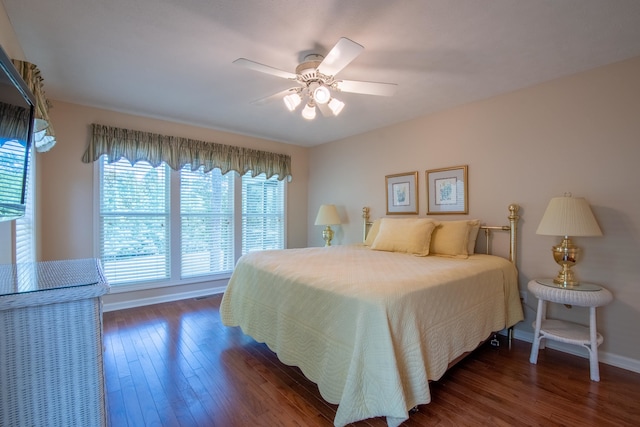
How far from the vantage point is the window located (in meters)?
3.55

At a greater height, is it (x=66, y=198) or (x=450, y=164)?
(x=450, y=164)

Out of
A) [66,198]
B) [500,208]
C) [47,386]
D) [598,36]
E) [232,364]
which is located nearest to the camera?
[47,386]

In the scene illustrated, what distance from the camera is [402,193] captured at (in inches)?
150

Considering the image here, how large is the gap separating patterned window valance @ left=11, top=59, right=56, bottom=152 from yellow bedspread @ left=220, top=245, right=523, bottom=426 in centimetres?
180

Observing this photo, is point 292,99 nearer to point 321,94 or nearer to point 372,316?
point 321,94

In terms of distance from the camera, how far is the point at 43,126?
6.81 ft

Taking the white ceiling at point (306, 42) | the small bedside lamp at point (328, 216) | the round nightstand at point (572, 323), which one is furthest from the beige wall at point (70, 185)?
the round nightstand at point (572, 323)

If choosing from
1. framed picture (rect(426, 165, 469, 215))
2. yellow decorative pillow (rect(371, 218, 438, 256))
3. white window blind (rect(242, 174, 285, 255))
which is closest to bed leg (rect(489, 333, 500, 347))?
yellow decorative pillow (rect(371, 218, 438, 256))

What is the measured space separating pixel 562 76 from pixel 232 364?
12.2 ft

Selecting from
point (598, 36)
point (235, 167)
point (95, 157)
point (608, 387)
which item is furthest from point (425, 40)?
point (95, 157)

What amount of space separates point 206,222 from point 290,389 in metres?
2.85

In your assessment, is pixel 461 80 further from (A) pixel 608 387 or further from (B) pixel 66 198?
(B) pixel 66 198

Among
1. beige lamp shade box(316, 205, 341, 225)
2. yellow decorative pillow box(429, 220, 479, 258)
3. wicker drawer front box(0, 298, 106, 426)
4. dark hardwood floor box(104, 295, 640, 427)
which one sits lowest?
dark hardwood floor box(104, 295, 640, 427)

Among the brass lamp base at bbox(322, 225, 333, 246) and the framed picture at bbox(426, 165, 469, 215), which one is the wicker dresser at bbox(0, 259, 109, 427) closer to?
the framed picture at bbox(426, 165, 469, 215)
